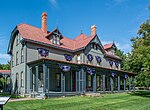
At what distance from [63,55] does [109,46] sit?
452 inches

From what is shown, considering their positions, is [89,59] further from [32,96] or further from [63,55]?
[32,96]

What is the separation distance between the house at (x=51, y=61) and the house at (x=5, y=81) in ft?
13.9

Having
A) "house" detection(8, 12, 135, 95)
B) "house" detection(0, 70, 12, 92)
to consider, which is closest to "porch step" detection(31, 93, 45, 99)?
"house" detection(8, 12, 135, 95)

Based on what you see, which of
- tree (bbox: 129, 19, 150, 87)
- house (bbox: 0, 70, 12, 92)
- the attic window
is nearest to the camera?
tree (bbox: 129, 19, 150, 87)

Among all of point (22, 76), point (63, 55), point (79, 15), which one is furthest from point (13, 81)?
point (79, 15)

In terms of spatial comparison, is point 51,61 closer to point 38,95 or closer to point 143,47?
point 38,95

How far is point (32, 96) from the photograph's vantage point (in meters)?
20.0

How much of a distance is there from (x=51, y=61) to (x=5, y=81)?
1591cm

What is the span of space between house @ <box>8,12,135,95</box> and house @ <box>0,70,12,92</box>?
4.24m

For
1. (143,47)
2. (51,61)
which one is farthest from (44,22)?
(143,47)

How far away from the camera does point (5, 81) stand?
105ft

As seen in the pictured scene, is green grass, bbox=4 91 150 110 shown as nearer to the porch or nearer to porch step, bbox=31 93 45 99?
porch step, bbox=31 93 45 99

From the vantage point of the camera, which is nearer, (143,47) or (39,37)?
(143,47)

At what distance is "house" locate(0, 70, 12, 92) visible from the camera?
2986cm
